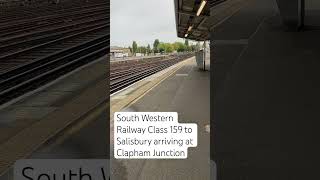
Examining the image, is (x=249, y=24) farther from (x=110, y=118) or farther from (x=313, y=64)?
(x=110, y=118)

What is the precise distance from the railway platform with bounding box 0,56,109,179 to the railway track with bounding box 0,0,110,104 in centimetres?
77

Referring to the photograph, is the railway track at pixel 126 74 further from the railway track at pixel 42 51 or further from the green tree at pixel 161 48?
the green tree at pixel 161 48

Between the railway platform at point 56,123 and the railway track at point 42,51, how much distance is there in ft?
2.54

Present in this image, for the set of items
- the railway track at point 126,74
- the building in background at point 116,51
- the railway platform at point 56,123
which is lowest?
the railway track at point 126,74

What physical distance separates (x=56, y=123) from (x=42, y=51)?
908cm

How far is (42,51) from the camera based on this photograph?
14406mm

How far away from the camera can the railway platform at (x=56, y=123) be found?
181 inches

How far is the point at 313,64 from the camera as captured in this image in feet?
30.8

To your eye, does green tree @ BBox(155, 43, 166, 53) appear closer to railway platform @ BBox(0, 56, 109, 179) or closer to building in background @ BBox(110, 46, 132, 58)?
building in background @ BBox(110, 46, 132, 58)

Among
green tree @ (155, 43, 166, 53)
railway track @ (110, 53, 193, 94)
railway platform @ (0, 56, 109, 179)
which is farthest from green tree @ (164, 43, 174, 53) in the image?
railway platform @ (0, 56, 109, 179)

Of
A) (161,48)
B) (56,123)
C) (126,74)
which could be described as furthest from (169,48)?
(56,123)
